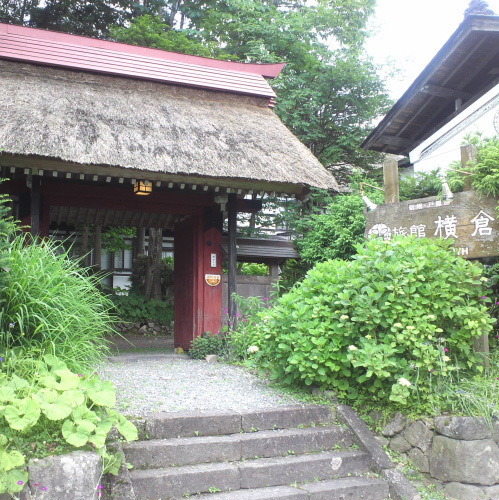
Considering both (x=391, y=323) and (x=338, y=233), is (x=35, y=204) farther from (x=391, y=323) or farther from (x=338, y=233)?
(x=391, y=323)

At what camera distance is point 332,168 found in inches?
546

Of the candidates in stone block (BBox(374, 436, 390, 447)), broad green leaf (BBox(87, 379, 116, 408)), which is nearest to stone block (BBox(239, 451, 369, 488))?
stone block (BBox(374, 436, 390, 447))

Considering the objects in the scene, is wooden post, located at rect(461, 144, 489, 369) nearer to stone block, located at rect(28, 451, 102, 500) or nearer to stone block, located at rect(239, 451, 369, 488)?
stone block, located at rect(239, 451, 369, 488)

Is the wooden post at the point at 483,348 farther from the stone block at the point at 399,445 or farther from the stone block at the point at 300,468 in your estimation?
the stone block at the point at 300,468

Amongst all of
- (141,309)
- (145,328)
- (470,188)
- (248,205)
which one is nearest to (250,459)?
(470,188)

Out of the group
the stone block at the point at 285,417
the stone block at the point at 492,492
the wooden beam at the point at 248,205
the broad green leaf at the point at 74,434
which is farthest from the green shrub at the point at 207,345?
the broad green leaf at the point at 74,434

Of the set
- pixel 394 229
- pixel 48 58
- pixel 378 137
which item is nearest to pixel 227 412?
pixel 394 229

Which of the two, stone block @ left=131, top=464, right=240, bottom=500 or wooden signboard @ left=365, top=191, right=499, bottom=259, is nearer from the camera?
stone block @ left=131, top=464, right=240, bottom=500

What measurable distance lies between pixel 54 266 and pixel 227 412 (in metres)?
1.92

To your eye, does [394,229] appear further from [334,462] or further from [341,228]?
[341,228]

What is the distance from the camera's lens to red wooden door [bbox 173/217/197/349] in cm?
838

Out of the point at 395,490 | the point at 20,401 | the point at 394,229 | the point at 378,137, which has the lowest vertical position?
the point at 395,490

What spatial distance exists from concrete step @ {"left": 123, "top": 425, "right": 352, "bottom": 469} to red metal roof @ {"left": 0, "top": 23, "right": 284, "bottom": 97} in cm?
677

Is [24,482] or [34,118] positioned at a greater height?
[34,118]
